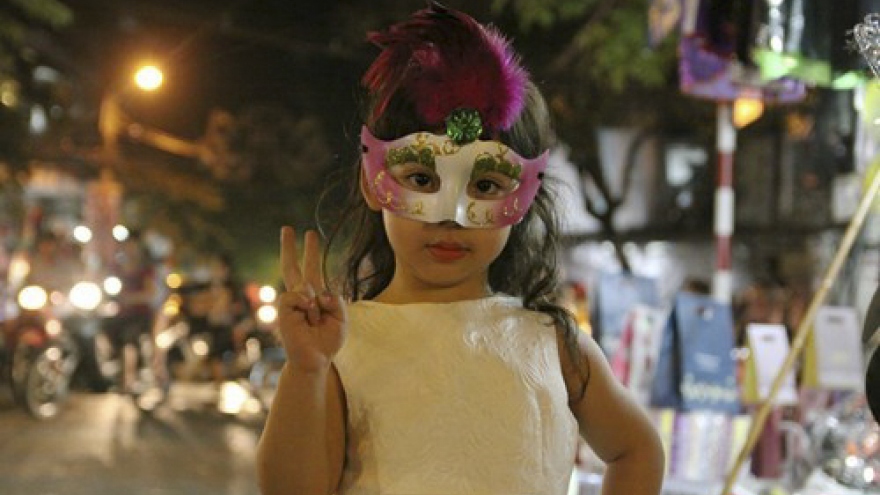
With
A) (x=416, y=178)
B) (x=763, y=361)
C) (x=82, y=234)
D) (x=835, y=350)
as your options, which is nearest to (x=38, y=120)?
(x=82, y=234)

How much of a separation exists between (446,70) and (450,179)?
193 mm

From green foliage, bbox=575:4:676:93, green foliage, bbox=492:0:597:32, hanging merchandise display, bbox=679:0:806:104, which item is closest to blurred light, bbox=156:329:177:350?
green foliage, bbox=492:0:597:32

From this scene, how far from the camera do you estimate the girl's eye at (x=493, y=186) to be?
6.98 ft

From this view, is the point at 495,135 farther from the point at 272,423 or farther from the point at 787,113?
the point at 787,113

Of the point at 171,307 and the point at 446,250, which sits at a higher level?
the point at 446,250

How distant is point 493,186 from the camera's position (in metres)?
2.14

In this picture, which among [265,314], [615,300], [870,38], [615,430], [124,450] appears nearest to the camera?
[615,430]

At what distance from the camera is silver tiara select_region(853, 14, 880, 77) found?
292cm

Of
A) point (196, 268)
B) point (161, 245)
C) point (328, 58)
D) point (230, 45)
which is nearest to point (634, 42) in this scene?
point (328, 58)

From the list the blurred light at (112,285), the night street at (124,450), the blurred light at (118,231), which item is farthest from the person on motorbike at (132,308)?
the blurred light at (118,231)

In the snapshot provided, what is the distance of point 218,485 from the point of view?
7.12 meters

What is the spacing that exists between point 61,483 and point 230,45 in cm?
491

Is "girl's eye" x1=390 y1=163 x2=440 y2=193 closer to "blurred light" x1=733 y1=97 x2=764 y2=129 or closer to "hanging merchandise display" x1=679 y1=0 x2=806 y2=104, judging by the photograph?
"hanging merchandise display" x1=679 y1=0 x2=806 y2=104

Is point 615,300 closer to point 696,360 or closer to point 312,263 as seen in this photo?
point 696,360
